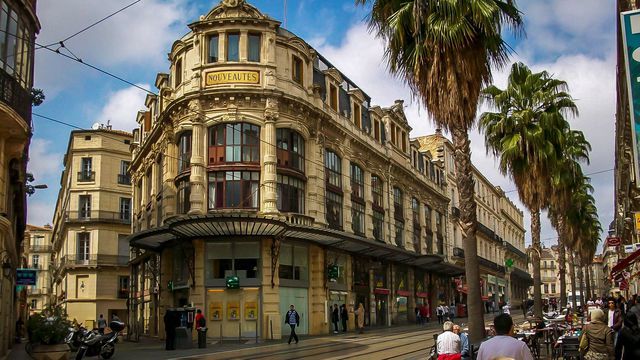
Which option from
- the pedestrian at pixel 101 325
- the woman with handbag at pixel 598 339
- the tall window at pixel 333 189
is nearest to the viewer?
the woman with handbag at pixel 598 339

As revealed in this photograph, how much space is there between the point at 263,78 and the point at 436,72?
20.0m

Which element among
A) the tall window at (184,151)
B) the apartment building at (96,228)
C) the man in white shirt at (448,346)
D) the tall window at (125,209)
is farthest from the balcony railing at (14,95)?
the tall window at (125,209)

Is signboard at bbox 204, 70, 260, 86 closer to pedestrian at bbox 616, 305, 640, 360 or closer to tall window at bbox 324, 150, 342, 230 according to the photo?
tall window at bbox 324, 150, 342, 230

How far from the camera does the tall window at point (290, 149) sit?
3519 cm

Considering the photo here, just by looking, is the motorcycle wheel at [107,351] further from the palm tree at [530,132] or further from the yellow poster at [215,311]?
the palm tree at [530,132]

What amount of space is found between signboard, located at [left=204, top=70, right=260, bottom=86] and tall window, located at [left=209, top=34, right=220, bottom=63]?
0.88m

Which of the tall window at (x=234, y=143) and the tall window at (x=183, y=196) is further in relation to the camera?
the tall window at (x=183, y=196)

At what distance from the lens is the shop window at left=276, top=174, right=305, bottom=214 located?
34625 mm

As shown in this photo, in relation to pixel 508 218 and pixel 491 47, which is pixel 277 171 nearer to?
pixel 491 47

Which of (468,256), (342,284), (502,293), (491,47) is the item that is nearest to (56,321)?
(468,256)

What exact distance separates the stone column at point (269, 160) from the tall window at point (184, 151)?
423 centimetres

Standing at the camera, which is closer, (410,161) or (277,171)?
(277,171)

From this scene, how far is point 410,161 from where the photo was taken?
55.2 meters

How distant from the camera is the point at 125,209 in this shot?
61.9m
